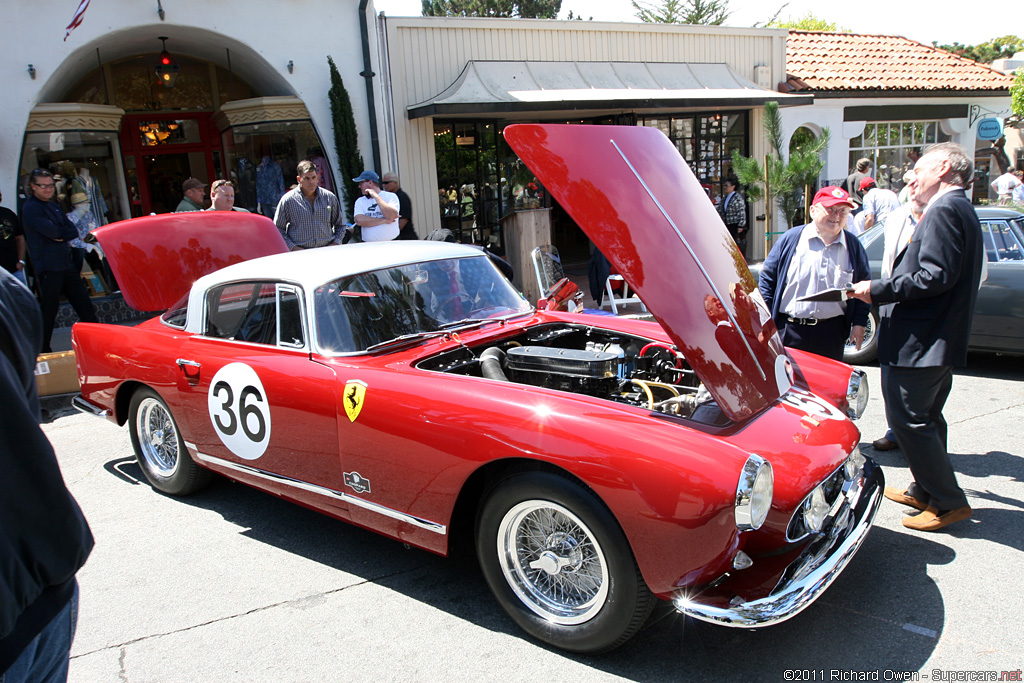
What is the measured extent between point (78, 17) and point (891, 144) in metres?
17.2

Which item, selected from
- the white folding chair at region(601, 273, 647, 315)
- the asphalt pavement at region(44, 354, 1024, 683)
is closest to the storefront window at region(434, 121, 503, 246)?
the white folding chair at region(601, 273, 647, 315)

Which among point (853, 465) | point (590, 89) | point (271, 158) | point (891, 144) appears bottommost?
point (853, 465)

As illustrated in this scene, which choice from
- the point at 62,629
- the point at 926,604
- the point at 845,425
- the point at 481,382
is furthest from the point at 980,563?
the point at 62,629

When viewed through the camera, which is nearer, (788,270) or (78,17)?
(788,270)

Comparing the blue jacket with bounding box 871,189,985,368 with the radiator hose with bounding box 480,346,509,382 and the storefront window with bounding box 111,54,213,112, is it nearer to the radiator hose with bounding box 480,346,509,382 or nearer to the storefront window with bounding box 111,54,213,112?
the radiator hose with bounding box 480,346,509,382

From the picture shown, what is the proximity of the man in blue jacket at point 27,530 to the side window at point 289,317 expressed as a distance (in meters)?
1.96

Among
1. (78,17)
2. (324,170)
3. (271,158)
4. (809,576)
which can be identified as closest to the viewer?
(809,576)

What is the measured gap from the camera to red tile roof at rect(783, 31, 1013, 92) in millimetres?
16000

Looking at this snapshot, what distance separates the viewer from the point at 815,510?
273 cm

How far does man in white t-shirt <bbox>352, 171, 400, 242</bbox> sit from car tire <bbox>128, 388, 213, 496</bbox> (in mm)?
3667

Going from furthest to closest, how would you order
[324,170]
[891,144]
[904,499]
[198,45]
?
[891,144] → [324,170] → [198,45] → [904,499]

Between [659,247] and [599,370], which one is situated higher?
[659,247]

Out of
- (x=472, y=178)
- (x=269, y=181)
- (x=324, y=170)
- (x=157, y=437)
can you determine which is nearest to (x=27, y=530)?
(x=157, y=437)

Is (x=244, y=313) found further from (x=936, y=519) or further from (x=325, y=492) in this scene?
(x=936, y=519)
